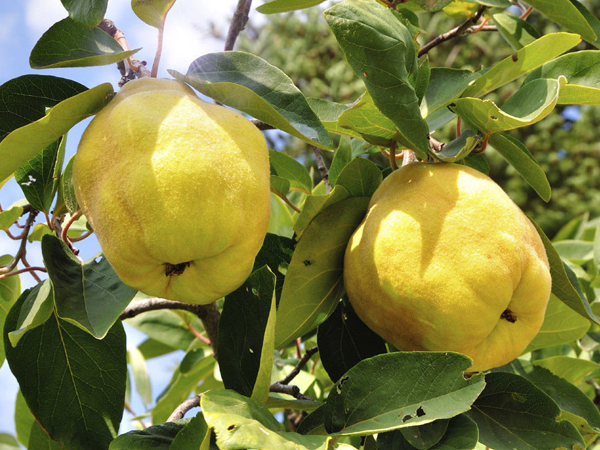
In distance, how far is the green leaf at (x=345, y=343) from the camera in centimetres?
93

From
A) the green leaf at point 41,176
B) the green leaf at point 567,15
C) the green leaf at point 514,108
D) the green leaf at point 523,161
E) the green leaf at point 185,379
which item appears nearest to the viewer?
the green leaf at point 514,108

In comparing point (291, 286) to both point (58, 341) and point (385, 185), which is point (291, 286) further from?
point (58, 341)

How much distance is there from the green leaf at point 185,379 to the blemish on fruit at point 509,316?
95cm

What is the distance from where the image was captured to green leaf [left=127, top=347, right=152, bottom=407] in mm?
1858

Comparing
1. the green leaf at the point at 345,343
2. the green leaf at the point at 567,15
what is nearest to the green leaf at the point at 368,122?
the green leaf at the point at 345,343

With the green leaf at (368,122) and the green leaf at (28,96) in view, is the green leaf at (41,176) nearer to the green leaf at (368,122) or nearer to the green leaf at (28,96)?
the green leaf at (28,96)

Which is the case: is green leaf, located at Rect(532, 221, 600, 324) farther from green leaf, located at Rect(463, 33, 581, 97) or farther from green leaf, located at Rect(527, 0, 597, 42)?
green leaf, located at Rect(527, 0, 597, 42)

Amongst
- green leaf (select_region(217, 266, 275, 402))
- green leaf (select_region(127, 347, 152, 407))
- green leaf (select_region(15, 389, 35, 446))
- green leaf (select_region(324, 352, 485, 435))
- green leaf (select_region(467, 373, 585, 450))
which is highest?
green leaf (select_region(217, 266, 275, 402))

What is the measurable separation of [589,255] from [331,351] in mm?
1145

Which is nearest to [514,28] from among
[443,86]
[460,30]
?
[460,30]

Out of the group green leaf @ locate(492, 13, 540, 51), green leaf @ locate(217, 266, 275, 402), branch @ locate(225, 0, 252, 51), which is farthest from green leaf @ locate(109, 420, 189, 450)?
green leaf @ locate(492, 13, 540, 51)

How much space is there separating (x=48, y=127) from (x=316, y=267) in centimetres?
40

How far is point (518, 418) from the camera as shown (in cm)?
84

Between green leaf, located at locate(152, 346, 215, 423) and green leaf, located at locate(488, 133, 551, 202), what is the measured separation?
970 millimetres
